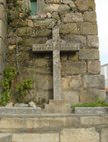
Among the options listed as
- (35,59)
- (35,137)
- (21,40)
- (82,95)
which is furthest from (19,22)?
(35,137)

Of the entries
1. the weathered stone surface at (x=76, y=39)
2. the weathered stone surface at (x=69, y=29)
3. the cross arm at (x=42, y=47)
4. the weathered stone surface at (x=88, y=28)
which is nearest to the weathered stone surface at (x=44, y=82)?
the cross arm at (x=42, y=47)

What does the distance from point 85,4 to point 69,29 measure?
74cm

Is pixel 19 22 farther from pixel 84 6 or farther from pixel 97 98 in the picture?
pixel 97 98

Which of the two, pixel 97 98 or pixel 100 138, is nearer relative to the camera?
pixel 100 138

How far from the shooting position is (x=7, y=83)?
6.30 meters

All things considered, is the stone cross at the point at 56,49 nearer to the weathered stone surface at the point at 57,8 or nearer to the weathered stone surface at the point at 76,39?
the weathered stone surface at the point at 76,39

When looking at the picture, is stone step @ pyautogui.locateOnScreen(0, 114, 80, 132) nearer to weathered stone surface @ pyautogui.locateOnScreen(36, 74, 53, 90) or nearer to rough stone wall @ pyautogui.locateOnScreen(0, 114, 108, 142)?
rough stone wall @ pyautogui.locateOnScreen(0, 114, 108, 142)

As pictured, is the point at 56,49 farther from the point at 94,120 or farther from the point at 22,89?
the point at 94,120

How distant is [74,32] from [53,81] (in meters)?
1.33

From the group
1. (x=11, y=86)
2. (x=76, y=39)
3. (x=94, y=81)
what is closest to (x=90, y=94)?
(x=94, y=81)

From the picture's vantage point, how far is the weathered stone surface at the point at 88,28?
688 cm

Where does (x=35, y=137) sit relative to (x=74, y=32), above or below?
below

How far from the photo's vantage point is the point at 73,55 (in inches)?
265

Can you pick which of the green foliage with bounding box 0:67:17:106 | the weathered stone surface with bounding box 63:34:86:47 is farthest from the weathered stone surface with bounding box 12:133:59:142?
the weathered stone surface with bounding box 63:34:86:47
